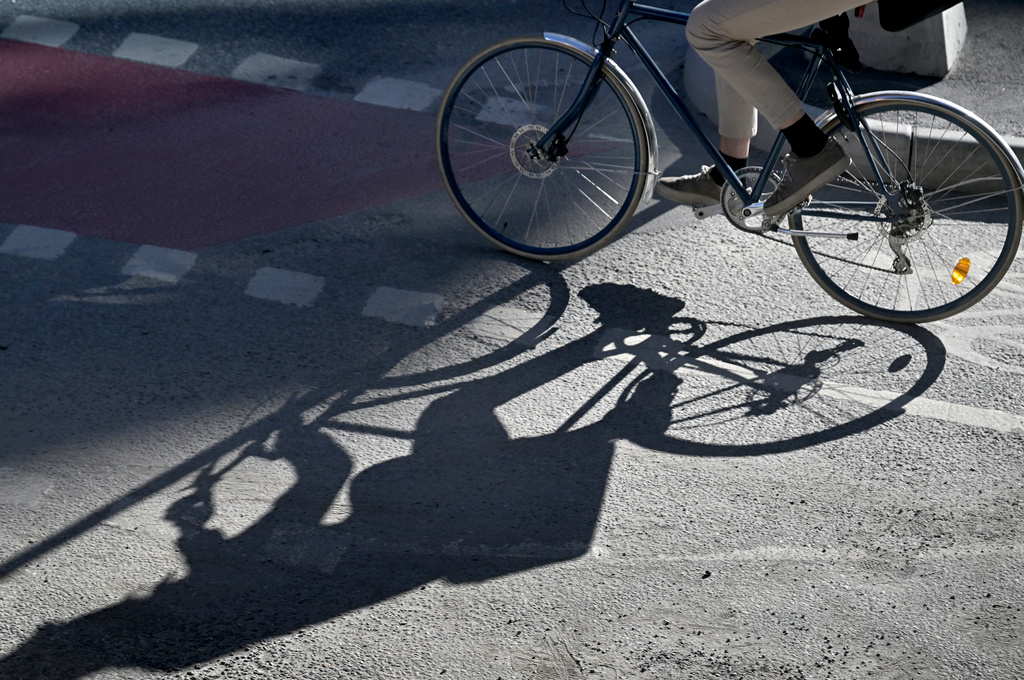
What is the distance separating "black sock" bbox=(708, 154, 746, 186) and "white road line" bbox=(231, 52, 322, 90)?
2613 millimetres

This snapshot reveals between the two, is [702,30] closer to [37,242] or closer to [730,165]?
[730,165]

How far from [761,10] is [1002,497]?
174cm

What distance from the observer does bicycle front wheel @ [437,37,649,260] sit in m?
4.20

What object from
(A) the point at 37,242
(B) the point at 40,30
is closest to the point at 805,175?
(A) the point at 37,242

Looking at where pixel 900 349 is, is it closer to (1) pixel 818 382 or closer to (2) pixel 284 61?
(1) pixel 818 382

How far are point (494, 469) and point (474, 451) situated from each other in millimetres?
112

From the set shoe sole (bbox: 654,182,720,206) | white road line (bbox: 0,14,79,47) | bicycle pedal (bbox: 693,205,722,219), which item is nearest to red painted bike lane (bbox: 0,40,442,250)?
white road line (bbox: 0,14,79,47)

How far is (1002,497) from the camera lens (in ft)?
10.7

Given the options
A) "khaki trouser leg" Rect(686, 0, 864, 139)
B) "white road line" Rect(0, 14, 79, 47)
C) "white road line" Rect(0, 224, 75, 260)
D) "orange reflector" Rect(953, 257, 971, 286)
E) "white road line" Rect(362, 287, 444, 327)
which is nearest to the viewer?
"khaki trouser leg" Rect(686, 0, 864, 139)

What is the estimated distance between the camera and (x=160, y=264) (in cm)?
432

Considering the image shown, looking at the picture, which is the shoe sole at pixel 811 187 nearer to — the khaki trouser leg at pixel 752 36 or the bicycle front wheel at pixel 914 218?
the bicycle front wheel at pixel 914 218

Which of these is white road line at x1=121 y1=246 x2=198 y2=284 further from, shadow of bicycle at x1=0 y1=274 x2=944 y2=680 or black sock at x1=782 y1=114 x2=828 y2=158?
black sock at x1=782 y1=114 x2=828 y2=158

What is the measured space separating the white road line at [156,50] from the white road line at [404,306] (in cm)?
266

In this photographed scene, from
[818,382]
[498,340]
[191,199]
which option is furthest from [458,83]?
[818,382]
